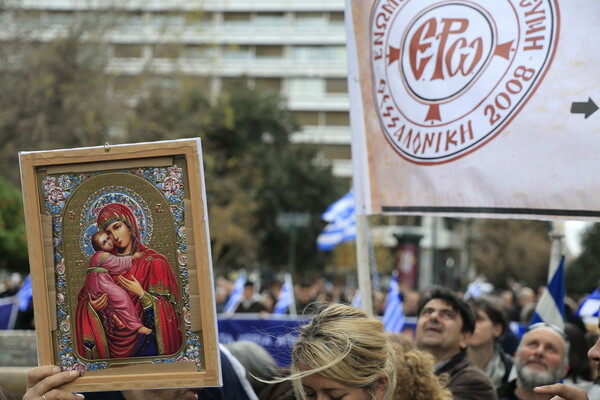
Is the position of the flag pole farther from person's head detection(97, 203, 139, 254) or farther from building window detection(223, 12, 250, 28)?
building window detection(223, 12, 250, 28)

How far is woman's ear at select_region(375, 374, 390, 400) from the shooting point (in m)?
3.11

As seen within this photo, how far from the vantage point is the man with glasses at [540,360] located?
507 centimetres

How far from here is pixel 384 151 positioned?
4.43 m

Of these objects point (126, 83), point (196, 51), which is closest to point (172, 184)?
point (126, 83)

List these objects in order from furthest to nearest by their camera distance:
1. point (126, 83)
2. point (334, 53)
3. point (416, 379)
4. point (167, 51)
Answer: point (334, 53) → point (126, 83) → point (167, 51) → point (416, 379)

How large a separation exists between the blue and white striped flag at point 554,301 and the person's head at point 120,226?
145 inches

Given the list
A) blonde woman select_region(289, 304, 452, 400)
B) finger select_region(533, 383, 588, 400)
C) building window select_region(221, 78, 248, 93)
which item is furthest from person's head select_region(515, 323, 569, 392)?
building window select_region(221, 78, 248, 93)

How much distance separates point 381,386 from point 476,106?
Result: 1.40 m

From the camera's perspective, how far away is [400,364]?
416cm

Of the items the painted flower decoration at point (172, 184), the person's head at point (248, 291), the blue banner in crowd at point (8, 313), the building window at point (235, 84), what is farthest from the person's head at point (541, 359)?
the building window at point (235, 84)

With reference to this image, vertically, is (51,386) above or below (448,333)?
above

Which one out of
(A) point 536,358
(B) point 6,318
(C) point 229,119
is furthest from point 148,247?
(C) point 229,119

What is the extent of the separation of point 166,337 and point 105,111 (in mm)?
16801

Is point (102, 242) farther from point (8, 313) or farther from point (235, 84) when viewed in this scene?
point (235, 84)
